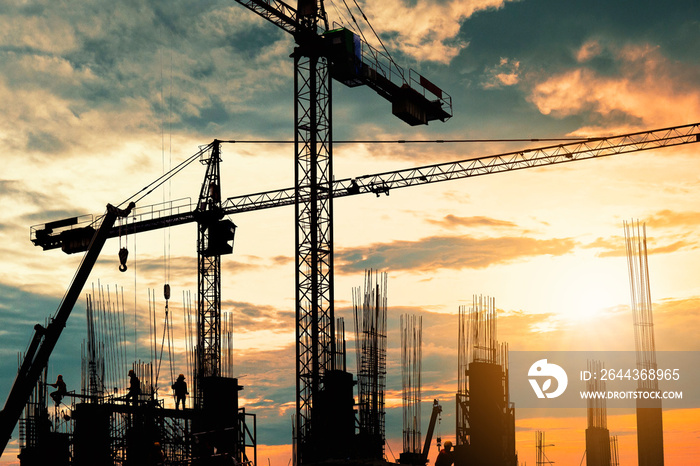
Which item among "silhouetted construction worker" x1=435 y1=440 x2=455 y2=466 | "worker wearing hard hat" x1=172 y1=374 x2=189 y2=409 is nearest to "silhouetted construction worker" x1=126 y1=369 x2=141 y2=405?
"worker wearing hard hat" x1=172 y1=374 x2=189 y2=409

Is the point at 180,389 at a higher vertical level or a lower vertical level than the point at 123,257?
lower

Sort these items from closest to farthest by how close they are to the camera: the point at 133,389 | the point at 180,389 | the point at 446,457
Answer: the point at 446,457, the point at 133,389, the point at 180,389

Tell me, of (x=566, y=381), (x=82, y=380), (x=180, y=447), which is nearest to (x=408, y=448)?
(x=566, y=381)

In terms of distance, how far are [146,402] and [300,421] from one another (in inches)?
391

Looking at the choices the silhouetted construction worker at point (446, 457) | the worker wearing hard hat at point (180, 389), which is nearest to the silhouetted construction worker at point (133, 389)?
the worker wearing hard hat at point (180, 389)

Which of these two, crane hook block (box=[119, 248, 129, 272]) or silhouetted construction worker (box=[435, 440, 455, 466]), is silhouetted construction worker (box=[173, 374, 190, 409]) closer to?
crane hook block (box=[119, 248, 129, 272])

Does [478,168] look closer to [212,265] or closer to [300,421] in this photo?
[212,265]

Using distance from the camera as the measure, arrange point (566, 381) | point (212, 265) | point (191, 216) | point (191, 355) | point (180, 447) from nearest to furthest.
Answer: point (180, 447) → point (566, 381) → point (191, 355) → point (212, 265) → point (191, 216)

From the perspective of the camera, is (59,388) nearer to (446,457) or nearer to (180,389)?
(180,389)

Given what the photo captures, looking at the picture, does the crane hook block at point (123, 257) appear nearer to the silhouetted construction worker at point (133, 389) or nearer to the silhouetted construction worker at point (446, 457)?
the silhouetted construction worker at point (133, 389)

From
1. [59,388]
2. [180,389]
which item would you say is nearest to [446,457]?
[180,389]

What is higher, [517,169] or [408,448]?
[517,169]

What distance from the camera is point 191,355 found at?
52.7 metres

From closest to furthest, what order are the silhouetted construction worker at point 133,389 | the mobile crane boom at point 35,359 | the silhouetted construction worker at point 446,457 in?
the silhouetted construction worker at point 446,457, the mobile crane boom at point 35,359, the silhouetted construction worker at point 133,389
